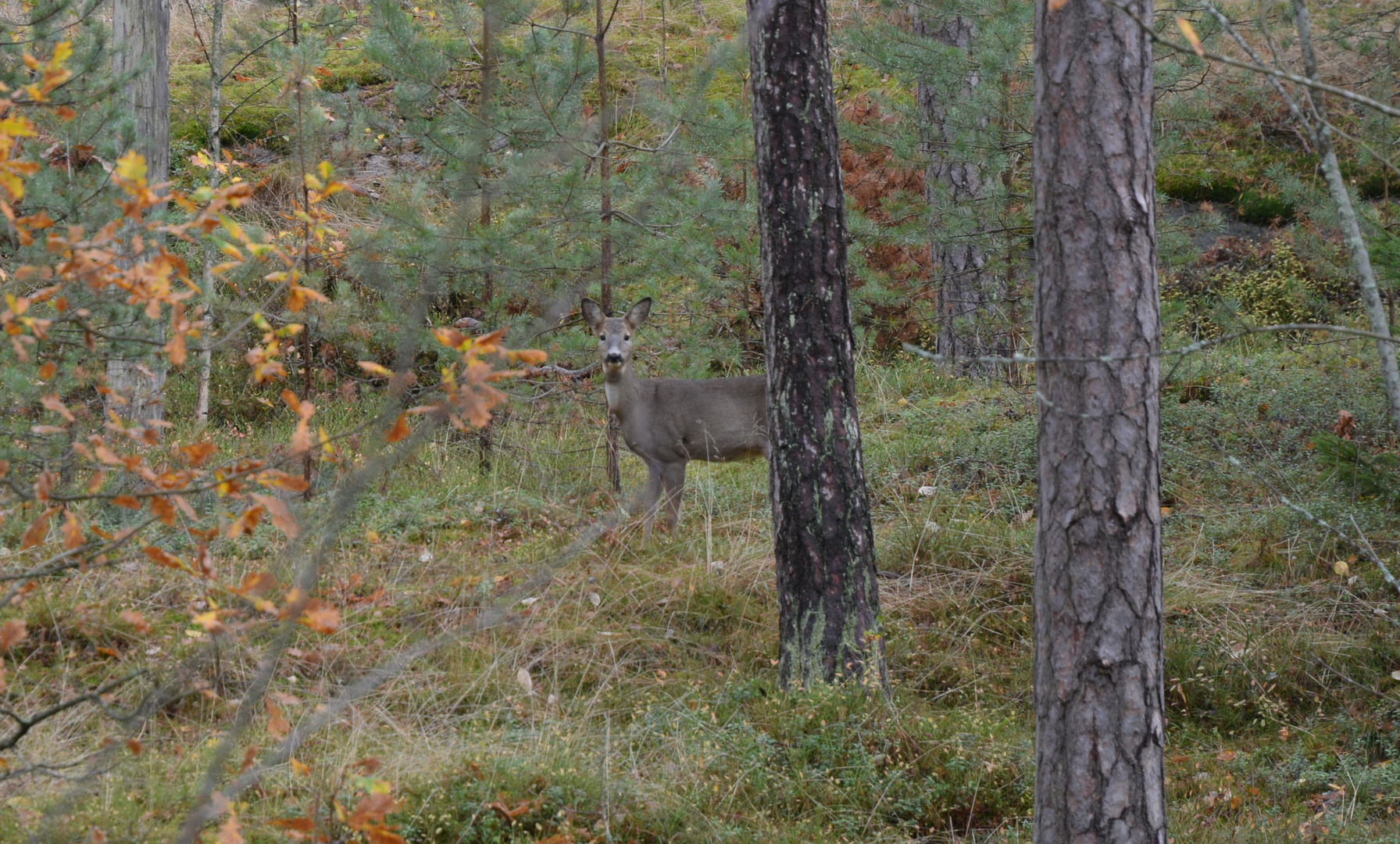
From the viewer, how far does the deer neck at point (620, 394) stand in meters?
7.87

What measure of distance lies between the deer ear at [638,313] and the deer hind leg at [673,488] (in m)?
1.01

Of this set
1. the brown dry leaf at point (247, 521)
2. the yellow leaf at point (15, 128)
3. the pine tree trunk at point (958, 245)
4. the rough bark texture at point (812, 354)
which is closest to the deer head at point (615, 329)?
the pine tree trunk at point (958, 245)

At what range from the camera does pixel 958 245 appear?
9461mm

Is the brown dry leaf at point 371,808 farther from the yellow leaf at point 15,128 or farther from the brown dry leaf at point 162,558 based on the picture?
the yellow leaf at point 15,128

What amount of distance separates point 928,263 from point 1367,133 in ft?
15.6

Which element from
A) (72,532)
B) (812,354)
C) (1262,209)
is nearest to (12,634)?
(72,532)

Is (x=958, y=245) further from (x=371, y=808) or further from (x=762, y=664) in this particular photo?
(x=371, y=808)

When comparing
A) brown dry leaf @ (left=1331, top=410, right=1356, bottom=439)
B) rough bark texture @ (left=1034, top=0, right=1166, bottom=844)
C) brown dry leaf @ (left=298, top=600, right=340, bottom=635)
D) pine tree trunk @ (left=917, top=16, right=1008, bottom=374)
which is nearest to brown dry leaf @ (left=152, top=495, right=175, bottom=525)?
brown dry leaf @ (left=298, top=600, right=340, bottom=635)

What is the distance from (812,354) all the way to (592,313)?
3.21 m

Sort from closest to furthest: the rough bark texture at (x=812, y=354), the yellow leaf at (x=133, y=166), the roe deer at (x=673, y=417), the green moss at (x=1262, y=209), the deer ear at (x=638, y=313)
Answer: the yellow leaf at (x=133, y=166) → the rough bark texture at (x=812, y=354) → the deer ear at (x=638, y=313) → the roe deer at (x=673, y=417) → the green moss at (x=1262, y=209)

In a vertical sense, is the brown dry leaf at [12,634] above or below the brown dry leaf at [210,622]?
below

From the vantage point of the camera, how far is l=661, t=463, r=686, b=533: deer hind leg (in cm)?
738

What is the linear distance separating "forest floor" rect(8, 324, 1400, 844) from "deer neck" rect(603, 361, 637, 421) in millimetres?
640

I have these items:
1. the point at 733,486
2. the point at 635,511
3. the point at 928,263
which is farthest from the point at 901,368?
the point at 635,511
